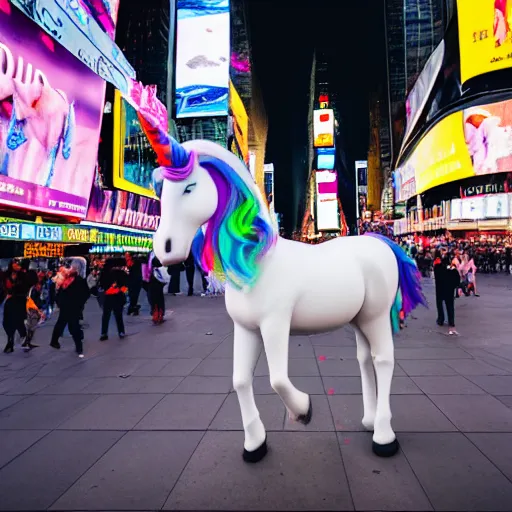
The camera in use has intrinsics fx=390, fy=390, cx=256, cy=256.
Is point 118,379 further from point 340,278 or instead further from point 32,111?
point 32,111

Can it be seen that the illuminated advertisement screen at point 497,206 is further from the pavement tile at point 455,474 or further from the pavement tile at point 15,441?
the pavement tile at point 15,441

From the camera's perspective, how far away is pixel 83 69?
16.7 m

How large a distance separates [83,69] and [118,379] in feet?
52.9

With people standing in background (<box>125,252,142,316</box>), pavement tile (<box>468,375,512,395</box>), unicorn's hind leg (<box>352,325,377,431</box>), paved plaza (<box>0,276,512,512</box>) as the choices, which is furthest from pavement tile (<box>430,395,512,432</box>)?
people standing in background (<box>125,252,142,316</box>)

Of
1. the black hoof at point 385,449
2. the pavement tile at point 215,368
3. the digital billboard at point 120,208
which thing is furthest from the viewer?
the digital billboard at point 120,208

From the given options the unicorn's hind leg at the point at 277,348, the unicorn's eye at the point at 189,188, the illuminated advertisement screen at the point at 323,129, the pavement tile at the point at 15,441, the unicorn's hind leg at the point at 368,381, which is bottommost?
the pavement tile at the point at 15,441

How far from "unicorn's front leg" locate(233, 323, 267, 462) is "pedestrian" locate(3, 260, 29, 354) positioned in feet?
19.2

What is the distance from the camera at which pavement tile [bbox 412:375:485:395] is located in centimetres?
425

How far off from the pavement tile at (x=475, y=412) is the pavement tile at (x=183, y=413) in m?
2.21

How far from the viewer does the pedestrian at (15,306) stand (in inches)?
273

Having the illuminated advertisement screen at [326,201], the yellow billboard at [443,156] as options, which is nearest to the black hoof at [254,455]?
the yellow billboard at [443,156]

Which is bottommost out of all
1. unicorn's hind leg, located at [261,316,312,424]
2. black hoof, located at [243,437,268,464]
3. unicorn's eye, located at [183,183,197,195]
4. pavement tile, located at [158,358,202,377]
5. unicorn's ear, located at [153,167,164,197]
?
pavement tile, located at [158,358,202,377]

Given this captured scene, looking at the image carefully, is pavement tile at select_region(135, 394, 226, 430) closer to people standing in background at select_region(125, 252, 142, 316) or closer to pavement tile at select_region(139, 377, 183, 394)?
pavement tile at select_region(139, 377, 183, 394)

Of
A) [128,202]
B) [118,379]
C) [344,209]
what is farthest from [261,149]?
[118,379]
